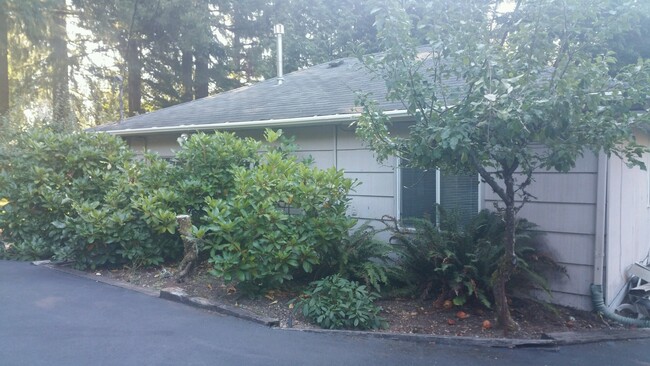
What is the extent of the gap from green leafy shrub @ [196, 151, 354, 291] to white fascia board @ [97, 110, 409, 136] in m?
1.13

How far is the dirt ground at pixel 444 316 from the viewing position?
23.9 feet

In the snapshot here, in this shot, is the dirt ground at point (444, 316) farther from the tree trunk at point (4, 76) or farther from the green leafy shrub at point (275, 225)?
the tree trunk at point (4, 76)

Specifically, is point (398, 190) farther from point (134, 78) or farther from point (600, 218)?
point (134, 78)

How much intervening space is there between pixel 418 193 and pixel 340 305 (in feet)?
8.56

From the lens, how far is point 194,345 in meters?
6.43

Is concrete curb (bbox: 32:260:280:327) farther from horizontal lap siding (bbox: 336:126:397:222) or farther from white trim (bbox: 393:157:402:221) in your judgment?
white trim (bbox: 393:157:402:221)

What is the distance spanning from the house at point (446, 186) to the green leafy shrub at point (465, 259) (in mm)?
369

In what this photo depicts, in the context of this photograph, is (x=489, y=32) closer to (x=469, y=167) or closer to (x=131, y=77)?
(x=469, y=167)

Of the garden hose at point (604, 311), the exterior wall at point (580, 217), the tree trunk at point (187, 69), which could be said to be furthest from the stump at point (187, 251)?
the tree trunk at point (187, 69)

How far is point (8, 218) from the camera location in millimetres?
12109

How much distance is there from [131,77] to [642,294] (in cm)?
2292

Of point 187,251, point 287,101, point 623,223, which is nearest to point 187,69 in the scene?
point 287,101

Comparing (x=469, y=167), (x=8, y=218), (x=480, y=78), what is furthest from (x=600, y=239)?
(x=8, y=218)

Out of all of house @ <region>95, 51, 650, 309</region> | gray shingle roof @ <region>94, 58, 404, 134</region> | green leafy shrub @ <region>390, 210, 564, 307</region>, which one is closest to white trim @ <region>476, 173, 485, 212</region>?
house @ <region>95, 51, 650, 309</region>
